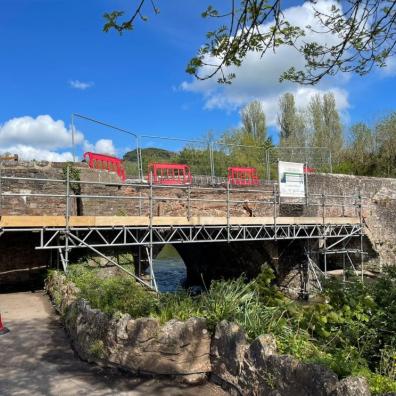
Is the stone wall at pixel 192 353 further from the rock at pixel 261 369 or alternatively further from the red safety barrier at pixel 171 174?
the red safety barrier at pixel 171 174

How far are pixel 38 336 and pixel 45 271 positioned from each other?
3.92 metres

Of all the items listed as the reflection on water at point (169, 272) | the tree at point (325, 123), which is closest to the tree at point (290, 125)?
the tree at point (325, 123)

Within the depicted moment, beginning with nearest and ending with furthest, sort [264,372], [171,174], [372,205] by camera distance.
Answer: [264,372] → [372,205] → [171,174]

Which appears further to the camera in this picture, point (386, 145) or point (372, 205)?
point (386, 145)

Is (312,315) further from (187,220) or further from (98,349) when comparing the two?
(187,220)

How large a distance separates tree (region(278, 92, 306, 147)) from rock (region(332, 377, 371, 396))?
29.1 metres

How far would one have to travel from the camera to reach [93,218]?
332 inches

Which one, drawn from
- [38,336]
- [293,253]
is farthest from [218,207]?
[38,336]

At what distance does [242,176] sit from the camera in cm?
1809

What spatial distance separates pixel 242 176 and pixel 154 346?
14.0 m

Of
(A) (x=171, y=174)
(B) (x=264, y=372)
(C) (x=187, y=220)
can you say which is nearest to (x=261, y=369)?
(B) (x=264, y=372)

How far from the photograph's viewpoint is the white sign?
12844 millimetres

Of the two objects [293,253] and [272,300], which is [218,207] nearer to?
[293,253]

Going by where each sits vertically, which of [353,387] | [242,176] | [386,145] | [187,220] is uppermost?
[386,145]
